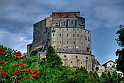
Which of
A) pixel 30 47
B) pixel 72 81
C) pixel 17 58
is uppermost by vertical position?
pixel 30 47

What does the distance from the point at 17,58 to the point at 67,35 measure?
316 feet

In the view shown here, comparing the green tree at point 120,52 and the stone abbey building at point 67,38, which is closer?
the green tree at point 120,52

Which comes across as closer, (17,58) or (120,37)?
(17,58)

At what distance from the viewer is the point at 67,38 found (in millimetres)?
119938

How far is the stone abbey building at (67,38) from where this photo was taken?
114m

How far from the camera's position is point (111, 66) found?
426 ft

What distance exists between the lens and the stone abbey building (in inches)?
4478

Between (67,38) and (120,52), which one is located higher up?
(67,38)

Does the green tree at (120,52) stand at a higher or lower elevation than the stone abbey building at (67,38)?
lower

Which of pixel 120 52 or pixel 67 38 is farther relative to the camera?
pixel 67 38

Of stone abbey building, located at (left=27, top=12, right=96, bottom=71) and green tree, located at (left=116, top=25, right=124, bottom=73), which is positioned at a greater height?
stone abbey building, located at (left=27, top=12, right=96, bottom=71)

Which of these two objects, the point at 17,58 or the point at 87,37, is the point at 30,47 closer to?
the point at 87,37

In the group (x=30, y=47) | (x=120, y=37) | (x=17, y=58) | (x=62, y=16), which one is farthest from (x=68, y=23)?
(x=17, y=58)

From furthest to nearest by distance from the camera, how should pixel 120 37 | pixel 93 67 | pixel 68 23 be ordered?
pixel 68 23
pixel 93 67
pixel 120 37
